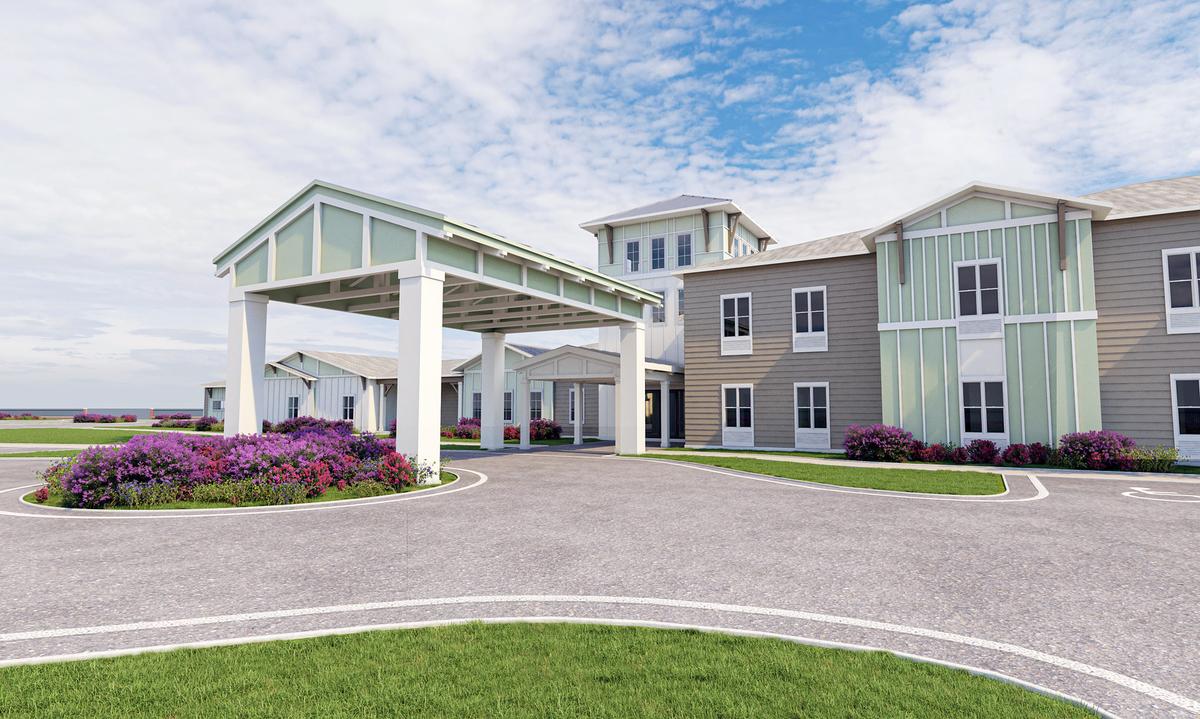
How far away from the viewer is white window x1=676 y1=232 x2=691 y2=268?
31250 mm

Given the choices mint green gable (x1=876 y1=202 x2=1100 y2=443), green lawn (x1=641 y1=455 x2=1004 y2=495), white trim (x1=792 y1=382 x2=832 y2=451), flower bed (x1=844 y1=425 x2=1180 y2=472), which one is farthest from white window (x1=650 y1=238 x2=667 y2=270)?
green lawn (x1=641 y1=455 x2=1004 y2=495)

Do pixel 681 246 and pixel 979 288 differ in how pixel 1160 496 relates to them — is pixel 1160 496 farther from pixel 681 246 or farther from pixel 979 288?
pixel 681 246

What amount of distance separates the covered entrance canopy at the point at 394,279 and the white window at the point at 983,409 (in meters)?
11.6

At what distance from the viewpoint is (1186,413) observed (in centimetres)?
1741

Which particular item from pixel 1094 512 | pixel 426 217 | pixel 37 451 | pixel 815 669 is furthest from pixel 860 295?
pixel 37 451

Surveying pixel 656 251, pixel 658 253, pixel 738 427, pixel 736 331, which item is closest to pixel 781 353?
pixel 736 331

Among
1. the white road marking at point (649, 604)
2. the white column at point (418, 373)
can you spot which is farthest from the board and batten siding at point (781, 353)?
the white road marking at point (649, 604)

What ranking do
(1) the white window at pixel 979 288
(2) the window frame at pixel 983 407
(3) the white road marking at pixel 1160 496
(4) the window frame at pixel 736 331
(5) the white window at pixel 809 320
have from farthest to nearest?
1. (4) the window frame at pixel 736 331
2. (5) the white window at pixel 809 320
3. (1) the white window at pixel 979 288
4. (2) the window frame at pixel 983 407
5. (3) the white road marking at pixel 1160 496

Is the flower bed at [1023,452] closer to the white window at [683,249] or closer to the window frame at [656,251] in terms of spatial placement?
the white window at [683,249]

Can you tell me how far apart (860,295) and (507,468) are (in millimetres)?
14347

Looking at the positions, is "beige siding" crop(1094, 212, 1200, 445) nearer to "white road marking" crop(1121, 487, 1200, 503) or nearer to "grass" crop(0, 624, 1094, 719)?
"white road marking" crop(1121, 487, 1200, 503)

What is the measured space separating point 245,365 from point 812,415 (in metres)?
18.6

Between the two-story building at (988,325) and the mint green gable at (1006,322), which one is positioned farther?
the mint green gable at (1006,322)

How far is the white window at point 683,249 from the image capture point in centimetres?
3125
